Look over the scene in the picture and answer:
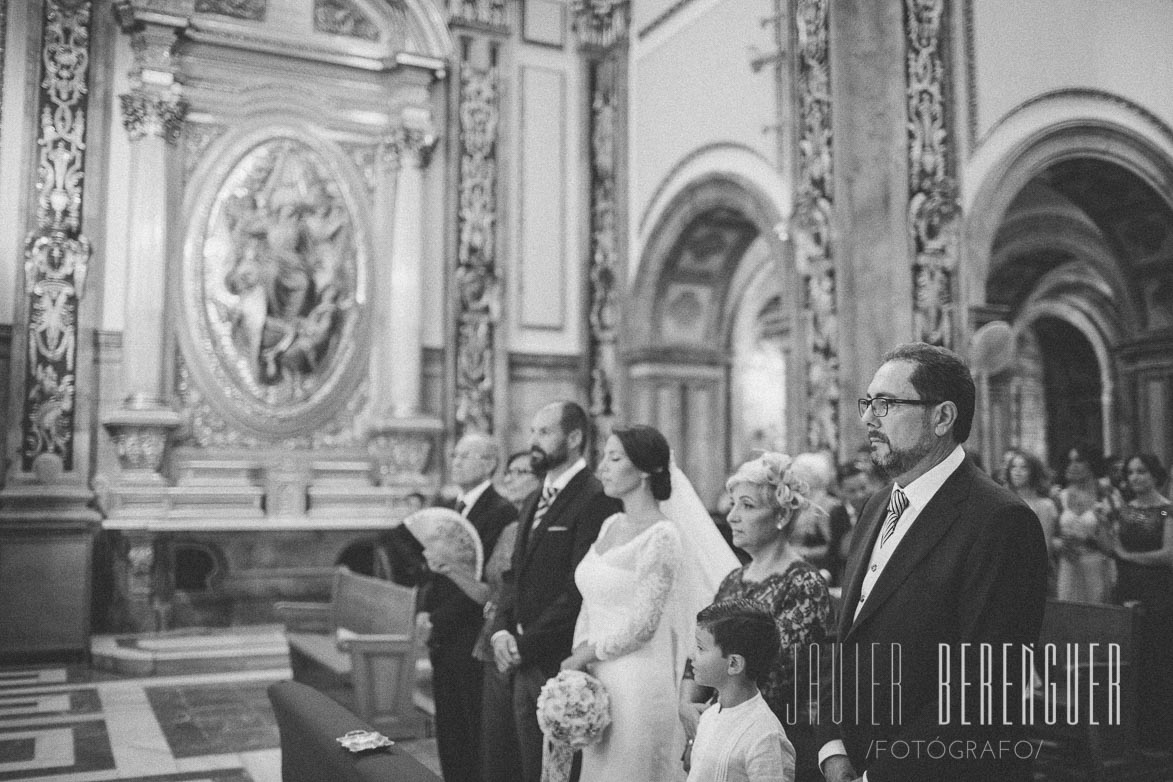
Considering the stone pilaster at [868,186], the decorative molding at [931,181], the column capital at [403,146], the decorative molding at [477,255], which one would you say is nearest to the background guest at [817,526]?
the stone pilaster at [868,186]

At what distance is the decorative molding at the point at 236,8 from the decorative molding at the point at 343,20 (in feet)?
1.85

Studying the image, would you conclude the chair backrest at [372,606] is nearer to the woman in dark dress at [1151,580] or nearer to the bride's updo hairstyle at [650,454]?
the bride's updo hairstyle at [650,454]

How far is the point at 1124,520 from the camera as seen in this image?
6078mm

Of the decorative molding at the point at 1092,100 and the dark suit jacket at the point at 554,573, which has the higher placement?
the decorative molding at the point at 1092,100

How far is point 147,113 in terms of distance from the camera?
9.92 metres

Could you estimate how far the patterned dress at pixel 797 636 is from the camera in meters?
2.89

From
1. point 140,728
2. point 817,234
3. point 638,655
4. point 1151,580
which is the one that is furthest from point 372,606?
point 1151,580

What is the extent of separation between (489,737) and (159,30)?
27.4 feet

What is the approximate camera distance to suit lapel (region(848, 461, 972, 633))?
2201 mm

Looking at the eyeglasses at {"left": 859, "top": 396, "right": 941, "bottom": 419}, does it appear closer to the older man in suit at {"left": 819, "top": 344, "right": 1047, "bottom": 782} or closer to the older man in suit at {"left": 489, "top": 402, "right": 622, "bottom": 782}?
the older man in suit at {"left": 819, "top": 344, "right": 1047, "bottom": 782}

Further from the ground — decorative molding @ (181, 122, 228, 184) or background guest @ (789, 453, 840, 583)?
decorative molding @ (181, 122, 228, 184)

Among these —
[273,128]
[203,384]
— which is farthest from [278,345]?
[273,128]

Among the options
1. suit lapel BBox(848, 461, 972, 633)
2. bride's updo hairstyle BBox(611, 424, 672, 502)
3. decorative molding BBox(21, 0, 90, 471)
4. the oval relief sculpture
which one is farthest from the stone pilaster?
decorative molding BBox(21, 0, 90, 471)

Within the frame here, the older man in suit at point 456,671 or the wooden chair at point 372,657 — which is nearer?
Result: the older man in suit at point 456,671
